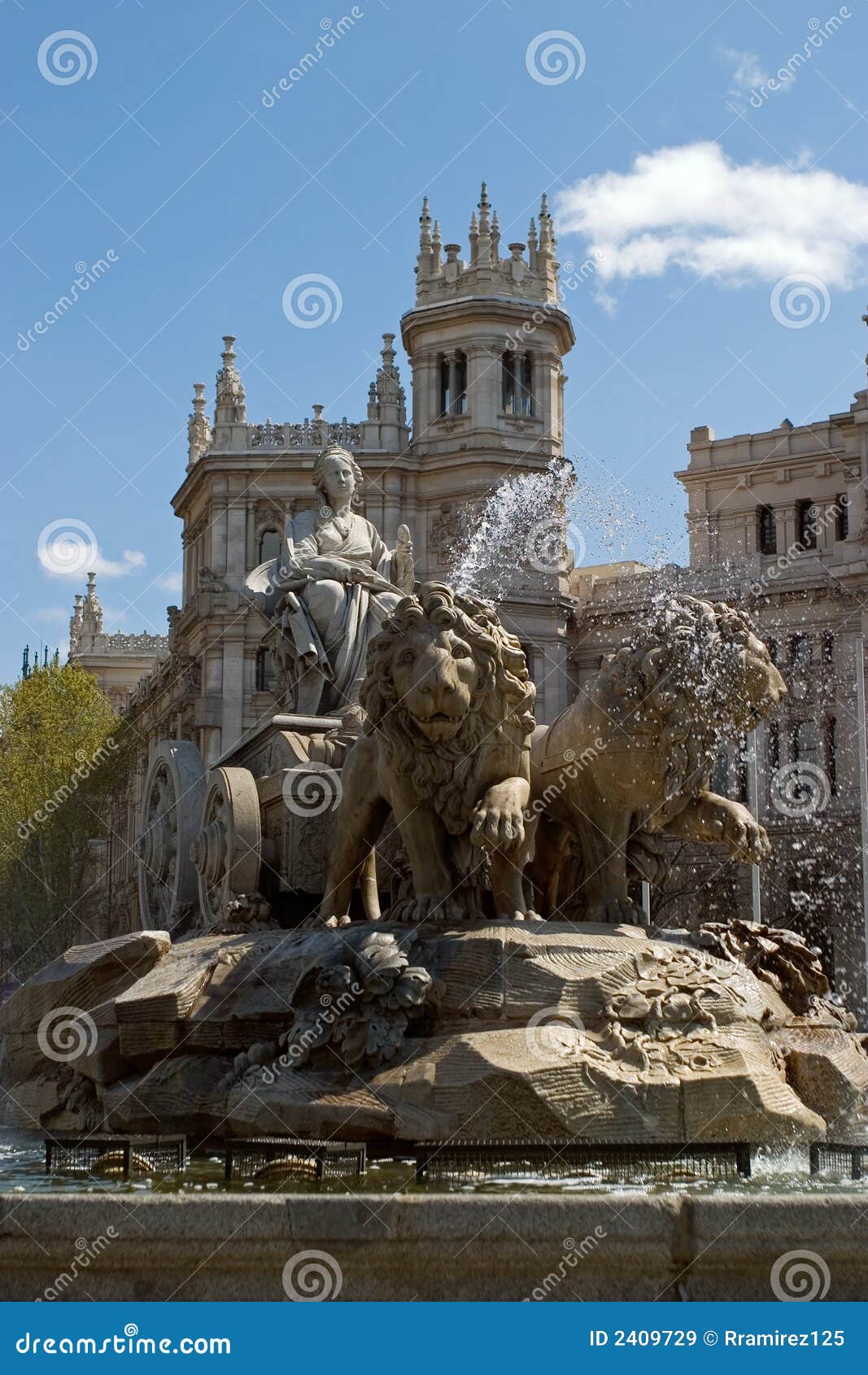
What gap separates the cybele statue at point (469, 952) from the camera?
27.7ft

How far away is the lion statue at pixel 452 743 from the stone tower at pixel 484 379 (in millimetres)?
44943

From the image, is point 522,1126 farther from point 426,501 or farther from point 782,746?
point 426,501

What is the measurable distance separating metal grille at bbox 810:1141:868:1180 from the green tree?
3177 centimetres

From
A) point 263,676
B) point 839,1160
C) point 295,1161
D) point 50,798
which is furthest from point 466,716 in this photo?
point 263,676

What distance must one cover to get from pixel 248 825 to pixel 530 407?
159 ft

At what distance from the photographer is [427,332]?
5978cm

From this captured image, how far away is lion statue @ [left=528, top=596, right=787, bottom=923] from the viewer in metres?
10.2

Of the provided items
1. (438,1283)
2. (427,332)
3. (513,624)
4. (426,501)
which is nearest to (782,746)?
(513,624)

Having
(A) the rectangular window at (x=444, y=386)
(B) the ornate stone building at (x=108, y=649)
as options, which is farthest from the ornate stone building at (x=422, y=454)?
(B) the ornate stone building at (x=108, y=649)

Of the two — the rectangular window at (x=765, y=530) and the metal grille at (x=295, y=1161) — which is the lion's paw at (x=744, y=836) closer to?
the metal grille at (x=295, y=1161)

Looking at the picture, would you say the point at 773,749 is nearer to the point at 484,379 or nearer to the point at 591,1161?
the point at 484,379

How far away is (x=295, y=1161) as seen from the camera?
24.2 feet

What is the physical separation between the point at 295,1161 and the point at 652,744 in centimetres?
384

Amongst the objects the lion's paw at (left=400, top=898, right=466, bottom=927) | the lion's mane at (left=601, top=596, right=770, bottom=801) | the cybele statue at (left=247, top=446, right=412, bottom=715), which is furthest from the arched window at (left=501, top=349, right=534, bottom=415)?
the lion's paw at (left=400, top=898, right=466, bottom=927)
